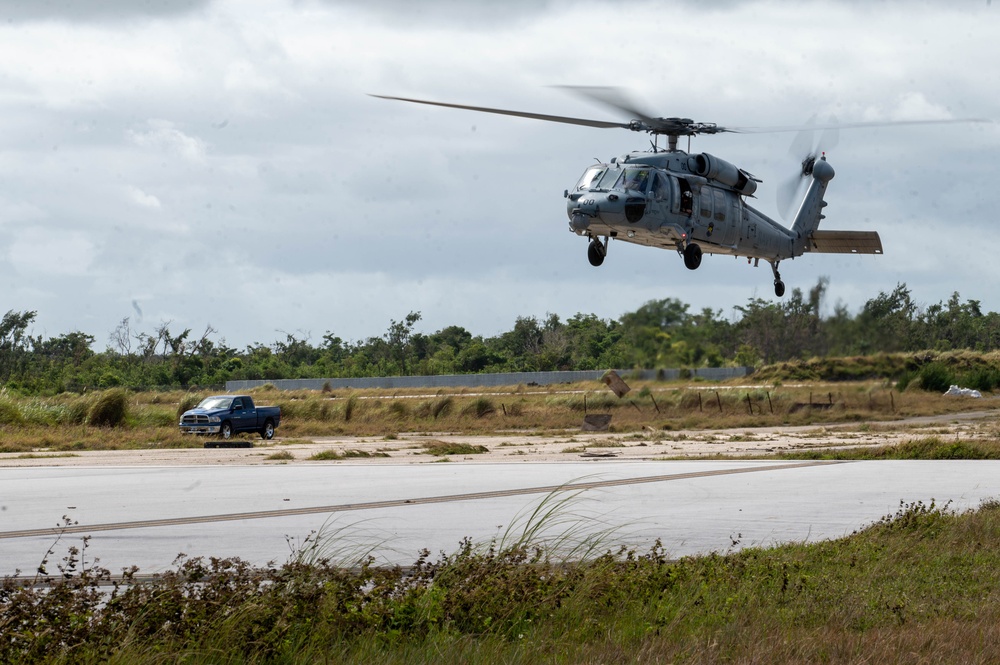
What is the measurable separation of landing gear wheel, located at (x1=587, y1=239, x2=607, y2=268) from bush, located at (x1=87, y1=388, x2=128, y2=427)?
2184cm

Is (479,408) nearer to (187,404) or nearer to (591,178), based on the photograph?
(187,404)

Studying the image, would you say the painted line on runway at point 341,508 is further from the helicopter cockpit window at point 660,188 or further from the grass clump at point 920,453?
the helicopter cockpit window at point 660,188

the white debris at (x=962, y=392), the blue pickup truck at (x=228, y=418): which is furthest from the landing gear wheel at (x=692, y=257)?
the white debris at (x=962, y=392)

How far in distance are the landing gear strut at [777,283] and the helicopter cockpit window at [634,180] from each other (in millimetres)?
6238

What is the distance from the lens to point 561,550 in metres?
10.2

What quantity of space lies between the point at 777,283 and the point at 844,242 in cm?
434

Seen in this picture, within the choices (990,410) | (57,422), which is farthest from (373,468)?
(990,410)

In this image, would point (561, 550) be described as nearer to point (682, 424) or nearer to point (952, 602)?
point (952, 602)

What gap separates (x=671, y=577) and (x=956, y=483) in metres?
10.8

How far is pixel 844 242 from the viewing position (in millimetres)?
35406

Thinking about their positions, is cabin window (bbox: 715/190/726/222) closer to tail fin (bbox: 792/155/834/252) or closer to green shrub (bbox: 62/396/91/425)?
tail fin (bbox: 792/155/834/252)

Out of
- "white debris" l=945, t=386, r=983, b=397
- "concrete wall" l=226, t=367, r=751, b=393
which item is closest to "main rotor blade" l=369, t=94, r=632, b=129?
"white debris" l=945, t=386, r=983, b=397

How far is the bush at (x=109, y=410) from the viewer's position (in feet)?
137

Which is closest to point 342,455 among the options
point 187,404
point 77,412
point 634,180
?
point 634,180
